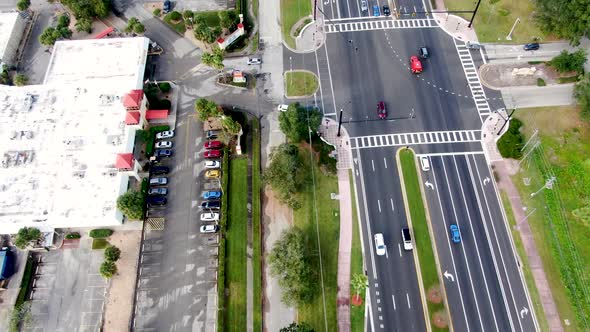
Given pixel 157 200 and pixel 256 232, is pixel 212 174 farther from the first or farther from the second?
pixel 256 232

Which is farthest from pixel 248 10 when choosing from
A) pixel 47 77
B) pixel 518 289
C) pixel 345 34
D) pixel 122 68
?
pixel 518 289

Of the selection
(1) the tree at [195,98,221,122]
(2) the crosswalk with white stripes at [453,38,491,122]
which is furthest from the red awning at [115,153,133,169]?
(2) the crosswalk with white stripes at [453,38,491,122]

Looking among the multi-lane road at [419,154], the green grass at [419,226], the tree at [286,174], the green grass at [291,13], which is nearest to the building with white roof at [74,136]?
the tree at [286,174]

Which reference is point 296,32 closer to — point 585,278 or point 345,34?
point 345,34

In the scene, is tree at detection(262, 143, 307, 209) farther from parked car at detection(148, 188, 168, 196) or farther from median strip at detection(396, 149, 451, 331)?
median strip at detection(396, 149, 451, 331)

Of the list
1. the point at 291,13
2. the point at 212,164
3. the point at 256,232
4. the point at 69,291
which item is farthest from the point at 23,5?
the point at 256,232
